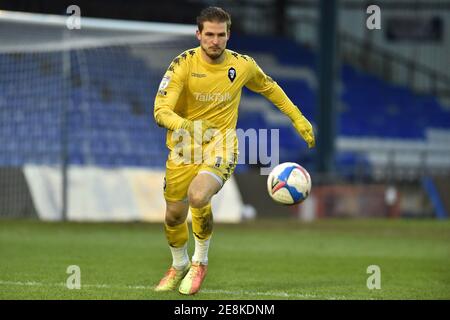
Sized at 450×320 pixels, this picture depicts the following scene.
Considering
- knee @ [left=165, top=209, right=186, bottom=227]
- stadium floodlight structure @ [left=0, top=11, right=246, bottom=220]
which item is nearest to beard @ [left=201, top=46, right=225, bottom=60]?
knee @ [left=165, top=209, right=186, bottom=227]

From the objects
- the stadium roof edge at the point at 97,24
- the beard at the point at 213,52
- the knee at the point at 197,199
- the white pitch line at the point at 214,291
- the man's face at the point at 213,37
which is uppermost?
the stadium roof edge at the point at 97,24

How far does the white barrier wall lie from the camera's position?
64.7 feet

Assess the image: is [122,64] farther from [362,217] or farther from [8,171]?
[362,217]

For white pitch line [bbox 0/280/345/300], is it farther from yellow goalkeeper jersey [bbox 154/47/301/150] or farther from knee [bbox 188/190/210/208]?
yellow goalkeeper jersey [bbox 154/47/301/150]

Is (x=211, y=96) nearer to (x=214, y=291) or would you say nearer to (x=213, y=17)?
(x=213, y=17)

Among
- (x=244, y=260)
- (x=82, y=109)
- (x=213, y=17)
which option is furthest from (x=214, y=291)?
(x=82, y=109)

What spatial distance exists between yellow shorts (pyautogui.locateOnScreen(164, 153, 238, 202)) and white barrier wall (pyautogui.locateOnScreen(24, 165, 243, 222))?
11.3 metres

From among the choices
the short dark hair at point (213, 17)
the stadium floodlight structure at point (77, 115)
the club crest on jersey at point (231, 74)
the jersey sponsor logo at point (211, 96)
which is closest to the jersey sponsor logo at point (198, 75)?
the jersey sponsor logo at point (211, 96)

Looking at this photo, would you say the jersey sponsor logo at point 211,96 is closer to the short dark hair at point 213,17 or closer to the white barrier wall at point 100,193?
the short dark hair at point 213,17

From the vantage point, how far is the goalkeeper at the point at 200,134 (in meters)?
8.50

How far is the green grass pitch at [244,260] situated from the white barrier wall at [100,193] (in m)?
0.53

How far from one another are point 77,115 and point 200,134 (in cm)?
1299
